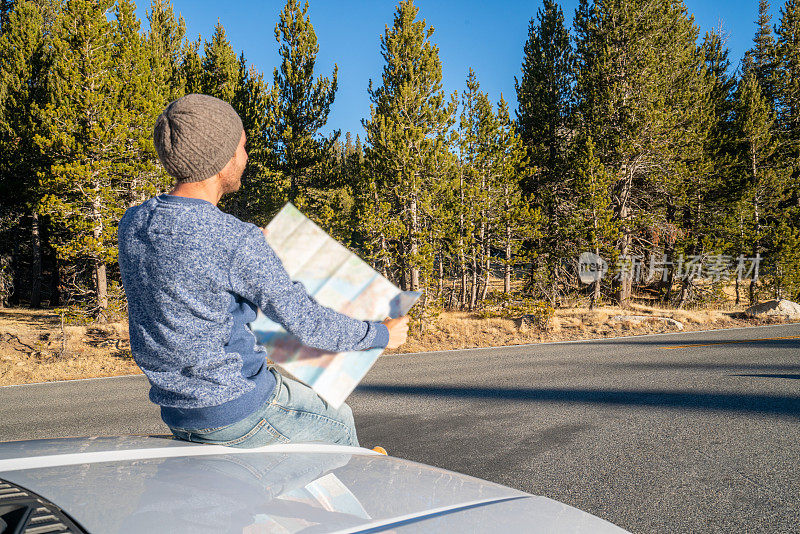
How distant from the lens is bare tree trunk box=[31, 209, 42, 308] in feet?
81.7

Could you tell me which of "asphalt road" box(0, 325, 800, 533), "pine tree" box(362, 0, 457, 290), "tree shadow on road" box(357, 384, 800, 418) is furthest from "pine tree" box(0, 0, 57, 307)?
"tree shadow on road" box(357, 384, 800, 418)

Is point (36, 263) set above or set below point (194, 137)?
below

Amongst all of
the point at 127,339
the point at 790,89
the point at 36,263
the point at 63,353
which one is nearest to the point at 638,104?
the point at 790,89

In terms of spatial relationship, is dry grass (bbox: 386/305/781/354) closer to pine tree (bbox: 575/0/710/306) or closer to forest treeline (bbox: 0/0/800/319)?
forest treeline (bbox: 0/0/800/319)

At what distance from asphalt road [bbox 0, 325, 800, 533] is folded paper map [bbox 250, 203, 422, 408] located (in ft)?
7.53

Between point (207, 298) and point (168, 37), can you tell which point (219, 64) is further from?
point (207, 298)

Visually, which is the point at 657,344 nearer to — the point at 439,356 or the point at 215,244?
the point at 439,356

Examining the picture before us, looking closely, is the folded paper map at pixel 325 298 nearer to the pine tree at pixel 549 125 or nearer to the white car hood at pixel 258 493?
the white car hood at pixel 258 493

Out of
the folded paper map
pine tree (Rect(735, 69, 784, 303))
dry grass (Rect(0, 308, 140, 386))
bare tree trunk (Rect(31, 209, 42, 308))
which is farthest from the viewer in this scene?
bare tree trunk (Rect(31, 209, 42, 308))

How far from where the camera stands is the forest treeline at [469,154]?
14.8 m

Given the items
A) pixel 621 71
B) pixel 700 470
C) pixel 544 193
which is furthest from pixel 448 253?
pixel 700 470

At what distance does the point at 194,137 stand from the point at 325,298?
0.66m

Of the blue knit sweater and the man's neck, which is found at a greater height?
the man's neck

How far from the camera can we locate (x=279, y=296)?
4.69 feet
